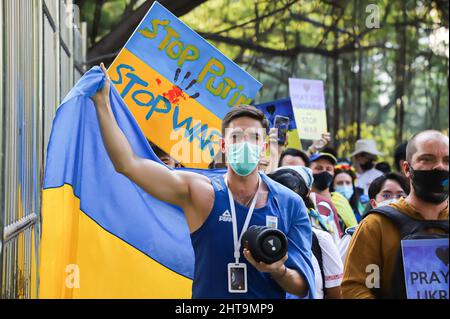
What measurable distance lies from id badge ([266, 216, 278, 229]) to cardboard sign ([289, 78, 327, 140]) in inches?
247

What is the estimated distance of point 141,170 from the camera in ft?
14.6

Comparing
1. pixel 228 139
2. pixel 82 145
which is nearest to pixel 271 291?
Answer: pixel 228 139

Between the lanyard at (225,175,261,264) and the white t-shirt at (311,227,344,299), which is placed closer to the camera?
the lanyard at (225,175,261,264)

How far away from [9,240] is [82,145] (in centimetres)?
60

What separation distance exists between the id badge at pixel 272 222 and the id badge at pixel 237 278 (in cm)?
22

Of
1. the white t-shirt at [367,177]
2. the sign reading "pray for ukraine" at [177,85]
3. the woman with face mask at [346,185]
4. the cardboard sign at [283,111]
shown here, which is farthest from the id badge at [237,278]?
the white t-shirt at [367,177]

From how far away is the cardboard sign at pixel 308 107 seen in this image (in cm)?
1086

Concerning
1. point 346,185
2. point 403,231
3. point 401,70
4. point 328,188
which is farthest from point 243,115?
point 401,70

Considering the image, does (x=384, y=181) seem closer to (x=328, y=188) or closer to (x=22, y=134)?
(x=328, y=188)

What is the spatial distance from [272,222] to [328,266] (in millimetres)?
1081

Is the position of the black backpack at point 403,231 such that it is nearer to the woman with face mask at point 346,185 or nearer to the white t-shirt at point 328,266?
the white t-shirt at point 328,266

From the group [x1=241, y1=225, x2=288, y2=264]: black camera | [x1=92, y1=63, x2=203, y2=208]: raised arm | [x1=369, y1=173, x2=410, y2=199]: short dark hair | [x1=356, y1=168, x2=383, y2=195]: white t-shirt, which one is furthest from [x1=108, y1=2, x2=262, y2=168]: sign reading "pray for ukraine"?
[x1=356, y1=168, x2=383, y2=195]: white t-shirt

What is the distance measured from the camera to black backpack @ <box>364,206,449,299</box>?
4488mm

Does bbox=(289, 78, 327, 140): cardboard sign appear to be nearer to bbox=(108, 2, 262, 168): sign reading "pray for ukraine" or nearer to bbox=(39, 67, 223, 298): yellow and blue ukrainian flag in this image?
bbox=(108, 2, 262, 168): sign reading "pray for ukraine"
